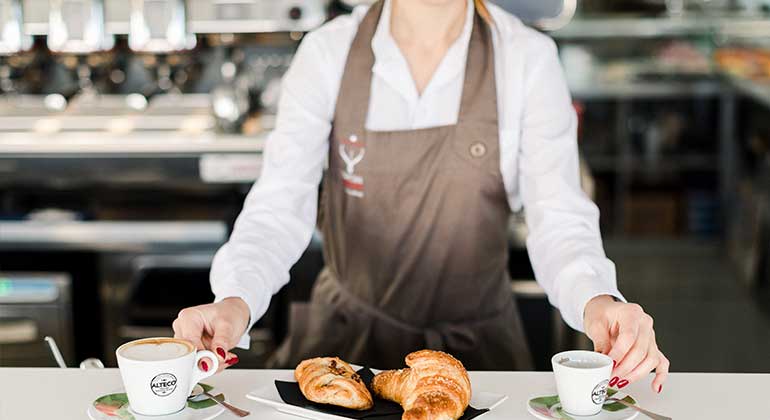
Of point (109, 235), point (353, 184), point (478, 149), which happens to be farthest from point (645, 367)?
point (109, 235)

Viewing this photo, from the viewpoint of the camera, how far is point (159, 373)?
126 cm

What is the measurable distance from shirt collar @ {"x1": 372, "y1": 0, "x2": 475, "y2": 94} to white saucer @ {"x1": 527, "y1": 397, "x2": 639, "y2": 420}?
2.56 ft

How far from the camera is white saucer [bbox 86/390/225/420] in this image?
1294 millimetres

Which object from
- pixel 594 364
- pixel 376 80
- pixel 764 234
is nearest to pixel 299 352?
pixel 376 80

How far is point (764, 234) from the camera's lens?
457 cm

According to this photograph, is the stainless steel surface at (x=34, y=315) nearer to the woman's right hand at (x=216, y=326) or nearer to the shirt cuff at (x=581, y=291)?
the woman's right hand at (x=216, y=326)

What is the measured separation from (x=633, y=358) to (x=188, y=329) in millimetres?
578

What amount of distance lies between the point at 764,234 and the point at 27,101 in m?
3.04

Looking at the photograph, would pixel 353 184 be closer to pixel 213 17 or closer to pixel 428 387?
pixel 428 387

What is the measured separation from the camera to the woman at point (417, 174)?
1.87 meters

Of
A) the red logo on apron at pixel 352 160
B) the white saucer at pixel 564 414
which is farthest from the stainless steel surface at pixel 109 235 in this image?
the white saucer at pixel 564 414

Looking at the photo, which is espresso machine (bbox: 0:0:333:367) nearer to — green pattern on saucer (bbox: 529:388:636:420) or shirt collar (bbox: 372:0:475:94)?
shirt collar (bbox: 372:0:475:94)

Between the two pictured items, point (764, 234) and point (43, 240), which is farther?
point (764, 234)

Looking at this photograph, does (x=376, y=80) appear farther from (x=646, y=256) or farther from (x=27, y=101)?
(x=646, y=256)
